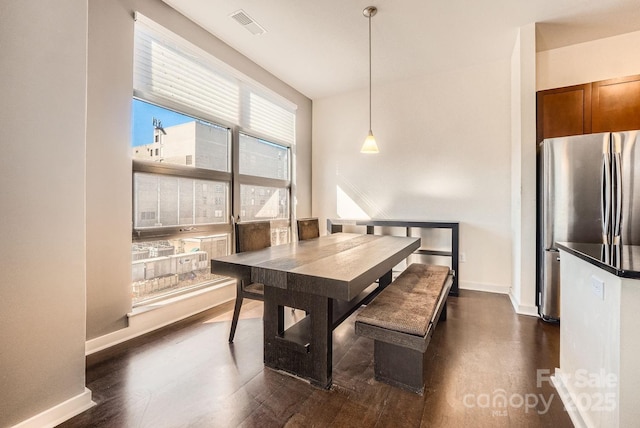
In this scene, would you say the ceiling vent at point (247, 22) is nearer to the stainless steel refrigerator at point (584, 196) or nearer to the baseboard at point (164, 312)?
the baseboard at point (164, 312)

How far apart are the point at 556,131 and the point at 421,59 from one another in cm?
178

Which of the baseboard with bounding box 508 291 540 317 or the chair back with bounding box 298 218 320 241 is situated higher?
the chair back with bounding box 298 218 320 241

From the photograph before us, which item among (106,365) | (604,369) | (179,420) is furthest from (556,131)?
(106,365)

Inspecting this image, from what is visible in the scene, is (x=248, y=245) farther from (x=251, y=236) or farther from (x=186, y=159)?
(x=186, y=159)

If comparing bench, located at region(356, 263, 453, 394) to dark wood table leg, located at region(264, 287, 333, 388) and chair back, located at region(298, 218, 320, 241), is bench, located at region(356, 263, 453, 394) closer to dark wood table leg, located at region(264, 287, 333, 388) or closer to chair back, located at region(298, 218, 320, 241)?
dark wood table leg, located at region(264, 287, 333, 388)

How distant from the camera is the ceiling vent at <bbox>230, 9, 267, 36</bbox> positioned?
272 centimetres

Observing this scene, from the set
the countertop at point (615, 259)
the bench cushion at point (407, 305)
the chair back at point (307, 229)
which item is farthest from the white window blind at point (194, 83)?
the countertop at point (615, 259)

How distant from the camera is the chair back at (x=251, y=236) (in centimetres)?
232

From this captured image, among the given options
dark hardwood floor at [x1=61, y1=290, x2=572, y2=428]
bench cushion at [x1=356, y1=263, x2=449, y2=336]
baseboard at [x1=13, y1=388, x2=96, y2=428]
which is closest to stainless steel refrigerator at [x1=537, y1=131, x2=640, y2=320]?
dark hardwood floor at [x1=61, y1=290, x2=572, y2=428]

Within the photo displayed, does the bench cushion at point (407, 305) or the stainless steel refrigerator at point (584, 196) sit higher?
the stainless steel refrigerator at point (584, 196)

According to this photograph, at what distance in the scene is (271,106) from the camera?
13.5 feet

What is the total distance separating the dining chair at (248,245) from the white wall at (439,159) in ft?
7.67

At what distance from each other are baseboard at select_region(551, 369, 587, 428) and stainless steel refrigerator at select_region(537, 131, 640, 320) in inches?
47.3

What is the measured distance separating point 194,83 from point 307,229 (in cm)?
201
